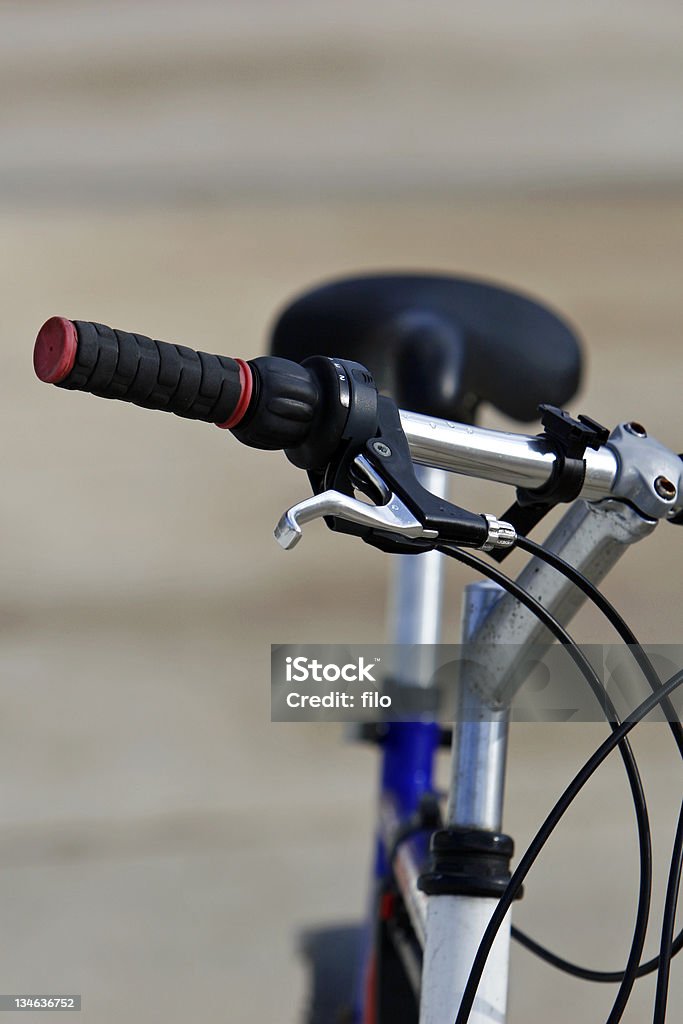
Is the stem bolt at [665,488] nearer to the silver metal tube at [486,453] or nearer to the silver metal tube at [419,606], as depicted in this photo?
the silver metal tube at [486,453]

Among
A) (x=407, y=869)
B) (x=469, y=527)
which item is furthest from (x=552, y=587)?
(x=407, y=869)

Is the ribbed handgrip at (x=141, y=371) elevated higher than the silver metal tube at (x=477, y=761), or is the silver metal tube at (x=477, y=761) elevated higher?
the ribbed handgrip at (x=141, y=371)

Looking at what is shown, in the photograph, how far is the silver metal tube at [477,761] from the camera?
0.73 m

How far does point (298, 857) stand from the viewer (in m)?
2.46

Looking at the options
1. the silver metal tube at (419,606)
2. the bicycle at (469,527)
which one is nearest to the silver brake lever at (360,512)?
the bicycle at (469,527)

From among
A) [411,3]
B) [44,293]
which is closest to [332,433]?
→ [44,293]

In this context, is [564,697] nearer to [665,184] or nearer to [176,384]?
[176,384]

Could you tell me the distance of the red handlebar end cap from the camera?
0.51 metres

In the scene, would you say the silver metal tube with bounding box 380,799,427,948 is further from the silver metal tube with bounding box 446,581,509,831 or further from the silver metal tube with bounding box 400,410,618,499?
the silver metal tube with bounding box 400,410,618,499

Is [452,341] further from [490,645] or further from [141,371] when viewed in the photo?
[141,371]

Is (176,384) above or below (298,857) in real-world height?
above

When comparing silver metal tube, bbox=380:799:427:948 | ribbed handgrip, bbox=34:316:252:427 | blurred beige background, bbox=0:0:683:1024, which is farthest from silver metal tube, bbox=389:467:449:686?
ribbed handgrip, bbox=34:316:252:427

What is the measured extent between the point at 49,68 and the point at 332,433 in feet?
14.0

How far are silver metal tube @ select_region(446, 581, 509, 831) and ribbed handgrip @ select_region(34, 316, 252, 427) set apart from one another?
0.85 ft
